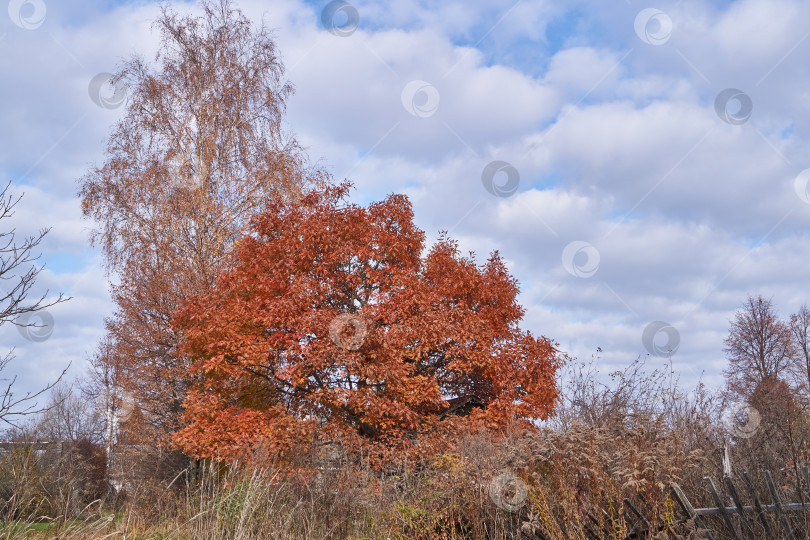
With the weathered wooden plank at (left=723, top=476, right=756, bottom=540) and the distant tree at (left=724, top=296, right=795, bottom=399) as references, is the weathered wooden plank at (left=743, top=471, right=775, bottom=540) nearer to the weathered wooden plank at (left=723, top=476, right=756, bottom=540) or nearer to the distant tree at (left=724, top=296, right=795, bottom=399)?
the weathered wooden plank at (left=723, top=476, right=756, bottom=540)

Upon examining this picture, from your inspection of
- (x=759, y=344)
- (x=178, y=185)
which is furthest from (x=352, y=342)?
(x=759, y=344)

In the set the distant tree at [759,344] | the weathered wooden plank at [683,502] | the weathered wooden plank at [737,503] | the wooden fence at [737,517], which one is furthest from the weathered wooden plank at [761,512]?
the distant tree at [759,344]

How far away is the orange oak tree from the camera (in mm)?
11875

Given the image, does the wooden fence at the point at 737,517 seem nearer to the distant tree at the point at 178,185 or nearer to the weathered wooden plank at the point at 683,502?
the weathered wooden plank at the point at 683,502

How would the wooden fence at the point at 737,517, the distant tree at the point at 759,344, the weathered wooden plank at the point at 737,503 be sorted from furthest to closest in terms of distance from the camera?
the distant tree at the point at 759,344 < the weathered wooden plank at the point at 737,503 < the wooden fence at the point at 737,517

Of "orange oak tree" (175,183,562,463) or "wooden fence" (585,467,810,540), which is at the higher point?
"orange oak tree" (175,183,562,463)

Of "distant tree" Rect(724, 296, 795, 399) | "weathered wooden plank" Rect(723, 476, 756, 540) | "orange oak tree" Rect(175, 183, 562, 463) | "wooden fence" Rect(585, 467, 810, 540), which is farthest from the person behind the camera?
"distant tree" Rect(724, 296, 795, 399)

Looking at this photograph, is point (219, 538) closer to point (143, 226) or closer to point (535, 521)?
point (535, 521)

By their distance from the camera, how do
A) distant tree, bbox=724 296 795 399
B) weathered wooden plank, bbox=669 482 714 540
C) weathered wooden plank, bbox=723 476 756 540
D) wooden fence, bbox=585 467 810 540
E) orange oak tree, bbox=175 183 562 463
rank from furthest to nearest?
distant tree, bbox=724 296 795 399 → orange oak tree, bbox=175 183 562 463 → weathered wooden plank, bbox=723 476 756 540 → wooden fence, bbox=585 467 810 540 → weathered wooden plank, bbox=669 482 714 540

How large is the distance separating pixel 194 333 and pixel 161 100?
7.11 meters

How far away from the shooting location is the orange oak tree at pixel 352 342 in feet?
39.0

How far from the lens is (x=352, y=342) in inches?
472

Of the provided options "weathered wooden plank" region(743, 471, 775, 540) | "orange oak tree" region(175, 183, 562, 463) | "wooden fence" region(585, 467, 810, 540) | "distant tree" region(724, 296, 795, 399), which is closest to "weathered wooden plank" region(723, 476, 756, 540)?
"wooden fence" region(585, 467, 810, 540)

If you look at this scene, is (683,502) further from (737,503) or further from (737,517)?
(737,517)
